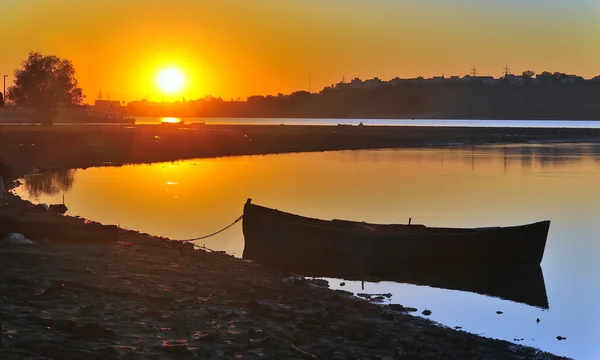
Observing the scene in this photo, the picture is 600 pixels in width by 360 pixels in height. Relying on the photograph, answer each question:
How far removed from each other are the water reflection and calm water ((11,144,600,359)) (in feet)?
0.28

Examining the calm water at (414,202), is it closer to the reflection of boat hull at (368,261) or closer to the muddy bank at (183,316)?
the reflection of boat hull at (368,261)

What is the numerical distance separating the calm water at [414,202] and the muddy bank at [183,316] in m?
2.97

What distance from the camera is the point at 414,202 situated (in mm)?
42156

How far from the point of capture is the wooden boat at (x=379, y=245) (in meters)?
22.1

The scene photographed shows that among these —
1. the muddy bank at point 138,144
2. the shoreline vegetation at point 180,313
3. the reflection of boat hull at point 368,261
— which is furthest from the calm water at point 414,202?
the muddy bank at point 138,144

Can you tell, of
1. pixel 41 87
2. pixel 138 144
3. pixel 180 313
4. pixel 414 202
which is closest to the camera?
pixel 180 313

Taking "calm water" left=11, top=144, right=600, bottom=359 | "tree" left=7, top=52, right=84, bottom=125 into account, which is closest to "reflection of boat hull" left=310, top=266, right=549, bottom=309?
"calm water" left=11, top=144, right=600, bottom=359

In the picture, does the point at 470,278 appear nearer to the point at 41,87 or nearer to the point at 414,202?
the point at 414,202

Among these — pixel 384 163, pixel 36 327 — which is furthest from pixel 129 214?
pixel 384 163

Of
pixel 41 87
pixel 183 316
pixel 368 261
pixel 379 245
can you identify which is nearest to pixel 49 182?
pixel 368 261

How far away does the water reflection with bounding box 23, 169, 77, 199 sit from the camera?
4338cm

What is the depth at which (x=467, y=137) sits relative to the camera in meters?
138

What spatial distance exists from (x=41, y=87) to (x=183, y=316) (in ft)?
351

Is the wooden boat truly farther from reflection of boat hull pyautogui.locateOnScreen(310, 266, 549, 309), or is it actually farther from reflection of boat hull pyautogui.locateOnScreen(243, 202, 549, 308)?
reflection of boat hull pyautogui.locateOnScreen(310, 266, 549, 309)
